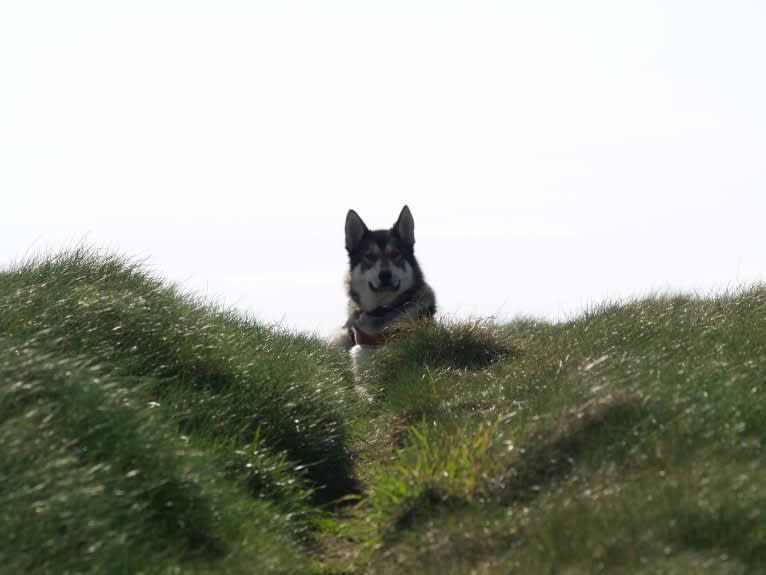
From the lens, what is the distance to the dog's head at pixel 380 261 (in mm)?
12477

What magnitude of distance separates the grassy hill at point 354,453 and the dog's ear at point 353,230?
12.5ft

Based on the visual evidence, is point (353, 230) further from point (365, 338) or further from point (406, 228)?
point (365, 338)

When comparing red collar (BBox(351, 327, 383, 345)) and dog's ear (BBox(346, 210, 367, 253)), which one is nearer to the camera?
red collar (BBox(351, 327, 383, 345))

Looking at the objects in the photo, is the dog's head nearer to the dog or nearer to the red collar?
the dog

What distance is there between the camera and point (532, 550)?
16.2ft

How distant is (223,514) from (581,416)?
2.13 metres

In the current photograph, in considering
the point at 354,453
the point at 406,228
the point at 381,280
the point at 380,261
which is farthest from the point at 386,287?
the point at 354,453

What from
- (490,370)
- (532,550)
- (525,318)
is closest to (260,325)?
(490,370)

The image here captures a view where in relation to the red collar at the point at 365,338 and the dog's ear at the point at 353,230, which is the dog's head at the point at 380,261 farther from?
the red collar at the point at 365,338

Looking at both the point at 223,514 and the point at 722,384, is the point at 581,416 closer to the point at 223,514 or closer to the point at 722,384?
the point at 722,384

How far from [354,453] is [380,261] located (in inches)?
182

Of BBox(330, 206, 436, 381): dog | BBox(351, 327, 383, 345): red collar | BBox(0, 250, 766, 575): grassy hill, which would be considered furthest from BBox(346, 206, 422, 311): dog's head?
BBox(0, 250, 766, 575): grassy hill

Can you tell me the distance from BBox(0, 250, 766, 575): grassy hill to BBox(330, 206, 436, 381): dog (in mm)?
2919

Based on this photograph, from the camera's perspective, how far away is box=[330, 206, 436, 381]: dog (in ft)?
40.3
